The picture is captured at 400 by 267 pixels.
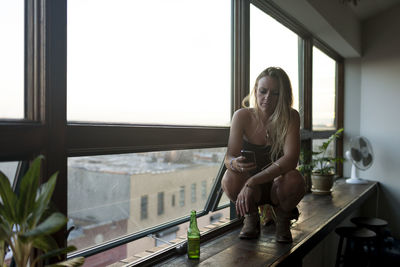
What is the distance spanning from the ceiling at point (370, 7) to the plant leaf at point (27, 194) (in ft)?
14.5

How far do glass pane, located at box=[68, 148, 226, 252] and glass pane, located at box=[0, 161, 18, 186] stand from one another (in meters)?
0.23

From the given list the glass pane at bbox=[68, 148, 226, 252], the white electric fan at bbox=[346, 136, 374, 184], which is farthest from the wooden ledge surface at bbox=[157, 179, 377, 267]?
the white electric fan at bbox=[346, 136, 374, 184]

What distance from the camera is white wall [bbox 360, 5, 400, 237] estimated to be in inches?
190

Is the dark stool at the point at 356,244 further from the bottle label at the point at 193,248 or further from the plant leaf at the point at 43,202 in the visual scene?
the plant leaf at the point at 43,202

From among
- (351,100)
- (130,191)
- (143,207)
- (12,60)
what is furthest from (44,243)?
(351,100)

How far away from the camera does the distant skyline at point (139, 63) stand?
4.02 feet

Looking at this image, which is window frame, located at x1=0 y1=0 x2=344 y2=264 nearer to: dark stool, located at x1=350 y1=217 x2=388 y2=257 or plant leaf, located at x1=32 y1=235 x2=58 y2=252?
plant leaf, located at x1=32 y1=235 x2=58 y2=252

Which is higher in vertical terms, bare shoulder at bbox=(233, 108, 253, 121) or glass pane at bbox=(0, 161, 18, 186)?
bare shoulder at bbox=(233, 108, 253, 121)

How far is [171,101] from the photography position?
2006 millimetres

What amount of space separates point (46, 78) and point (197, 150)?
1.19m

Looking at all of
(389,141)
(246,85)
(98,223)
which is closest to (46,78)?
(98,223)

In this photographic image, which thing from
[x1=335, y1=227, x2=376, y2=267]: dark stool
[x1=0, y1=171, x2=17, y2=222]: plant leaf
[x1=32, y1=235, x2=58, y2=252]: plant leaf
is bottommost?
[x1=335, y1=227, x2=376, y2=267]: dark stool

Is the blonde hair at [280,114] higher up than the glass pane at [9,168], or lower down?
higher up

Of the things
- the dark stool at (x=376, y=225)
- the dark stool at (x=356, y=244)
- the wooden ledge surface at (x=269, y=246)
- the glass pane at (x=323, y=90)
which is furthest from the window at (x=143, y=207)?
the glass pane at (x=323, y=90)
